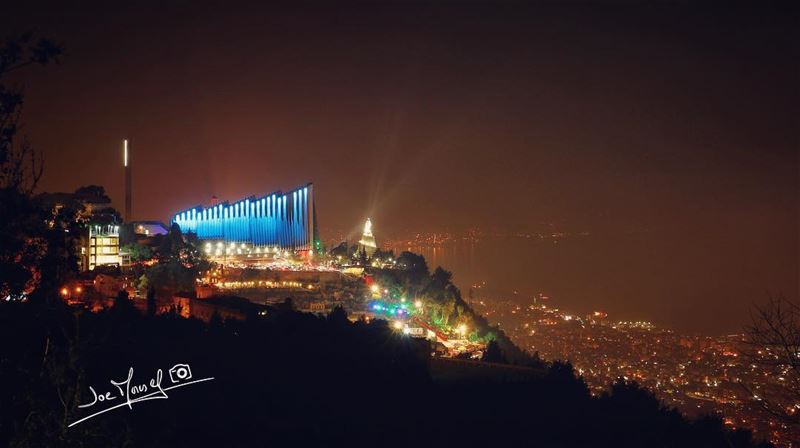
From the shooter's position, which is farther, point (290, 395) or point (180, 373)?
point (290, 395)

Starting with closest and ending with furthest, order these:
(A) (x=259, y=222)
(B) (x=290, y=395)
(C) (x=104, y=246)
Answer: (B) (x=290, y=395) < (C) (x=104, y=246) < (A) (x=259, y=222)

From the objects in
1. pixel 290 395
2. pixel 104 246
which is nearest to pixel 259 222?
pixel 104 246

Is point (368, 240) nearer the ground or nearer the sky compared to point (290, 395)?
nearer the sky

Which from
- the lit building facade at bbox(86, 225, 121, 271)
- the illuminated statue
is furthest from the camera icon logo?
the illuminated statue

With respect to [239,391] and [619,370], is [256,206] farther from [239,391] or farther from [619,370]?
[239,391]

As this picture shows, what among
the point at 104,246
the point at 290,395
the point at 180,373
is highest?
the point at 104,246

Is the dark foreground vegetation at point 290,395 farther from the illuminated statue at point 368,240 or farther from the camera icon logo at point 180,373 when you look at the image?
the illuminated statue at point 368,240

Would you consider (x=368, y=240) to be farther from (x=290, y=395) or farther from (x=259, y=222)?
(x=290, y=395)

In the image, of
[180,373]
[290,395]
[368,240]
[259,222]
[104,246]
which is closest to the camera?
[180,373]
